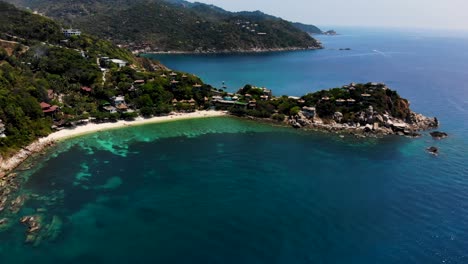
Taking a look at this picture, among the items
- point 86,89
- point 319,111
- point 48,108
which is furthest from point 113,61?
point 319,111

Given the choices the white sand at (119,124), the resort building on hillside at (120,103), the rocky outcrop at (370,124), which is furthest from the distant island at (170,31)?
the rocky outcrop at (370,124)

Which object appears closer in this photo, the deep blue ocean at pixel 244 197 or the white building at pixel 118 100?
the deep blue ocean at pixel 244 197

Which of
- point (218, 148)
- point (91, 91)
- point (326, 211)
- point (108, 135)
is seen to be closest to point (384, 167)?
point (326, 211)

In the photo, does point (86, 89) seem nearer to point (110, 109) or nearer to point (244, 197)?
point (110, 109)

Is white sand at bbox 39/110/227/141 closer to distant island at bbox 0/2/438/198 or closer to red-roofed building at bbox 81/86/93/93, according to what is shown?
distant island at bbox 0/2/438/198

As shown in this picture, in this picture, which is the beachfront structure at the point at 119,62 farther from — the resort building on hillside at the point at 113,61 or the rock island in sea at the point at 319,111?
the rock island in sea at the point at 319,111

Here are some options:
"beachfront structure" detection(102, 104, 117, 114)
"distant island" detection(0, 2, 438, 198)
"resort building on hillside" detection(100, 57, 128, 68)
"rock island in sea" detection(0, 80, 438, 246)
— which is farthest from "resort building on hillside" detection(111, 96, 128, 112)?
"resort building on hillside" detection(100, 57, 128, 68)

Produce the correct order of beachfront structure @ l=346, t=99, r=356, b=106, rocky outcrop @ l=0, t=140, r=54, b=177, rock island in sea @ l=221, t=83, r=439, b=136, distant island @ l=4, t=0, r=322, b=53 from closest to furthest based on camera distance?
rocky outcrop @ l=0, t=140, r=54, b=177, rock island in sea @ l=221, t=83, r=439, b=136, beachfront structure @ l=346, t=99, r=356, b=106, distant island @ l=4, t=0, r=322, b=53
